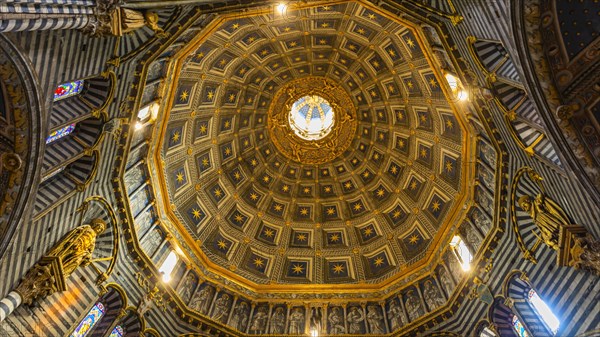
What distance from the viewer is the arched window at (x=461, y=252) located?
2109 cm

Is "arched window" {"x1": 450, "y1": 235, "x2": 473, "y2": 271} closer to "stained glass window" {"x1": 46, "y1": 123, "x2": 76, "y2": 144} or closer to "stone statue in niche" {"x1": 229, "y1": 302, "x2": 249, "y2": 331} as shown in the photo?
"stone statue in niche" {"x1": 229, "y1": 302, "x2": 249, "y2": 331}

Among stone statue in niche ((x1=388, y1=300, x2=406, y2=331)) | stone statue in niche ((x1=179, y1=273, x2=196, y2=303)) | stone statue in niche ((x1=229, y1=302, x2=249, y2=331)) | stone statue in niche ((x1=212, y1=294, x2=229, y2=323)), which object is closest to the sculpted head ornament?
stone statue in niche ((x1=388, y1=300, x2=406, y2=331))

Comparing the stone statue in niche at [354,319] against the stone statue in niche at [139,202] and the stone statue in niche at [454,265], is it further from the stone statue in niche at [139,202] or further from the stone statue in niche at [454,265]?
the stone statue in niche at [139,202]

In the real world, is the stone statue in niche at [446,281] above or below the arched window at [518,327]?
above

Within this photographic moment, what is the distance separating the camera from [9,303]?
13.6 metres

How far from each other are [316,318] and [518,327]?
405 inches

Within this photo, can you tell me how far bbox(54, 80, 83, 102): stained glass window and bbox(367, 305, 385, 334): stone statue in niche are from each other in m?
18.3

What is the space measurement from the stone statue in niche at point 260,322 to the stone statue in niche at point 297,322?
4.79 ft

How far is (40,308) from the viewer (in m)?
15.4

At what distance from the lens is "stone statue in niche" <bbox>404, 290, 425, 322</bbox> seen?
2213 centimetres

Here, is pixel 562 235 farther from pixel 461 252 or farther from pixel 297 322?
pixel 297 322

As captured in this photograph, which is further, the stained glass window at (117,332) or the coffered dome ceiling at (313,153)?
the coffered dome ceiling at (313,153)

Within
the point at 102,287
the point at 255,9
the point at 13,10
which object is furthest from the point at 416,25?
the point at 102,287

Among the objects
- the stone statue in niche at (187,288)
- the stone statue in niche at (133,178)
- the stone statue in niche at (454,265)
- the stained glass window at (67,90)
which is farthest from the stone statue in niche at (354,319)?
the stained glass window at (67,90)
